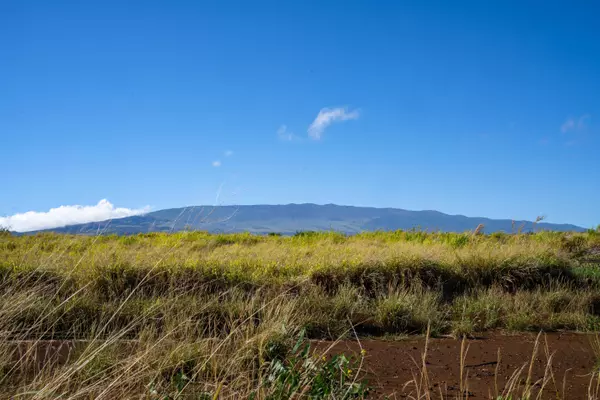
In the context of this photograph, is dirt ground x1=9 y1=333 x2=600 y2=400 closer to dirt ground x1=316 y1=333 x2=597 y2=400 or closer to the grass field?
dirt ground x1=316 y1=333 x2=597 y2=400

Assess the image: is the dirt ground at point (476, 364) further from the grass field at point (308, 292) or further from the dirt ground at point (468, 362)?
the grass field at point (308, 292)

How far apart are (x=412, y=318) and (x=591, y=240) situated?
1278 centimetres

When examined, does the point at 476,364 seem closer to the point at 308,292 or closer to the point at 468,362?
the point at 468,362

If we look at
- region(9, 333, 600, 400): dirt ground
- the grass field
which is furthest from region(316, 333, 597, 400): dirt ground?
the grass field

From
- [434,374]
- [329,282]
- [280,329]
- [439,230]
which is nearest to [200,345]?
[280,329]

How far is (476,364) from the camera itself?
5.49 m

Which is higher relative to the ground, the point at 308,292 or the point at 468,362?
the point at 308,292

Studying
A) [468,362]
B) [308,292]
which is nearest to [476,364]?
[468,362]

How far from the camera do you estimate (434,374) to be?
5.04m

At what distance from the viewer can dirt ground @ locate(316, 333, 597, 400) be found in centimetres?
457

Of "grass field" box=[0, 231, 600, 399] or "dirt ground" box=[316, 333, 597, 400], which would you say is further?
"grass field" box=[0, 231, 600, 399]

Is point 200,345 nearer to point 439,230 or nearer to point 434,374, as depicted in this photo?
point 434,374

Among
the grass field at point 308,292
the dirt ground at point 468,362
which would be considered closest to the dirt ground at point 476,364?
the dirt ground at point 468,362

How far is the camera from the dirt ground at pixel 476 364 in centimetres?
457
